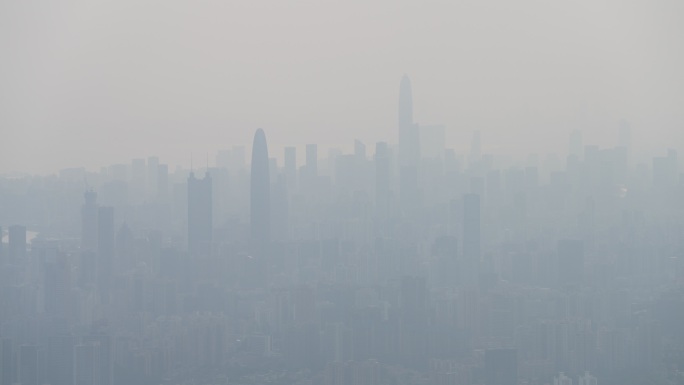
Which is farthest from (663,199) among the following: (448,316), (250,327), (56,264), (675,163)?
(56,264)

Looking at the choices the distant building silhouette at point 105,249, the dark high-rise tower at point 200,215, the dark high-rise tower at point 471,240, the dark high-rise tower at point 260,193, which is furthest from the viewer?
the dark high-rise tower at point 260,193

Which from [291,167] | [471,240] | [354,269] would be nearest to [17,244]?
[354,269]

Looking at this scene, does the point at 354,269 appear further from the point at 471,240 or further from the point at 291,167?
the point at 291,167

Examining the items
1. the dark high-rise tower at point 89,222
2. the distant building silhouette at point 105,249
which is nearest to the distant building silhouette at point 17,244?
the dark high-rise tower at point 89,222

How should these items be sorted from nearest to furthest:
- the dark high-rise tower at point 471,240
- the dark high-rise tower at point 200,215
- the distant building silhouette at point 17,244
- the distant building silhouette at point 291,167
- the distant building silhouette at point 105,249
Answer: the distant building silhouette at point 17,244
the distant building silhouette at point 105,249
the dark high-rise tower at point 471,240
the dark high-rise tower at point 200,215
the distant building silhouette at point 291,167

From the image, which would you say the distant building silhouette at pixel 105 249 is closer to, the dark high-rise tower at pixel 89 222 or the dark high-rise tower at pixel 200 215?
the dark high-rise tower at pixel 89 222

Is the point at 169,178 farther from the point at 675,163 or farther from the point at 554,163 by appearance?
the point at 675,163

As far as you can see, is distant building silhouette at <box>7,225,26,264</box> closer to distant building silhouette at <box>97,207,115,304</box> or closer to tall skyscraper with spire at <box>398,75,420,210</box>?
distant building silhouette at <box>97,207,115,304</box>
